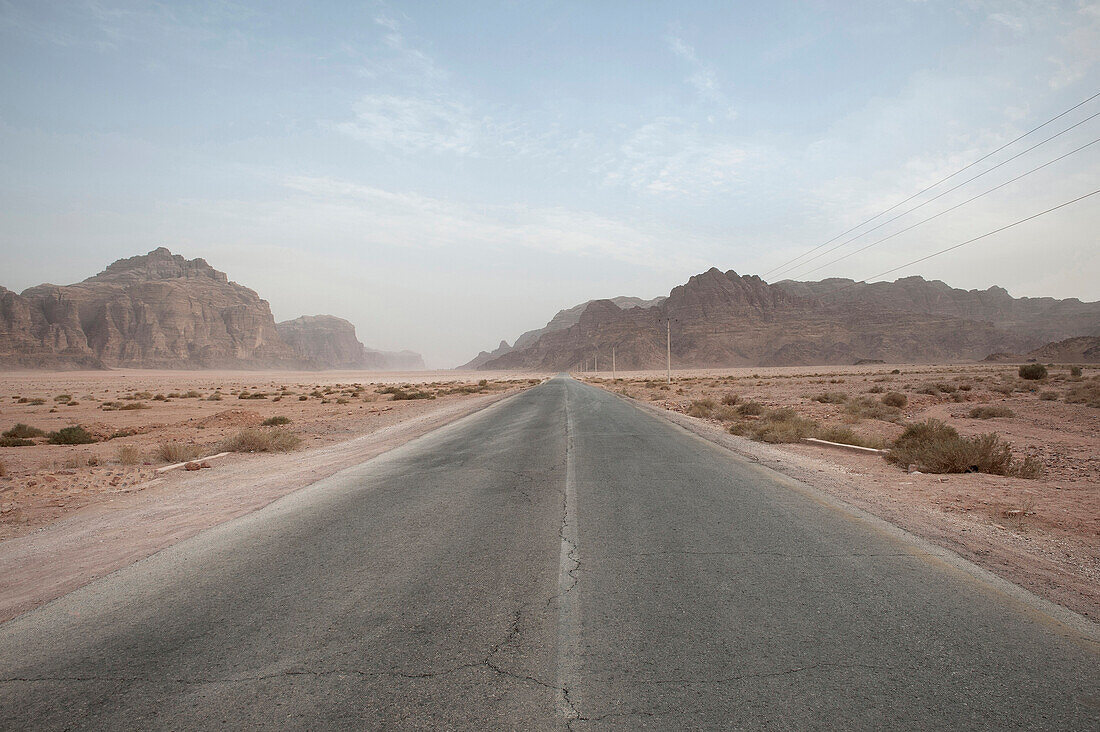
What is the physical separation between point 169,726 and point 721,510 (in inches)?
225

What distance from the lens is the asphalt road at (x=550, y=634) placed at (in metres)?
2.69

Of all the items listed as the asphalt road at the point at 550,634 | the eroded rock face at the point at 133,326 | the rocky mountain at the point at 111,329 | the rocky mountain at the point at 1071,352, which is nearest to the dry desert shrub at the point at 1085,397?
the asphalt road at the point at 550,634

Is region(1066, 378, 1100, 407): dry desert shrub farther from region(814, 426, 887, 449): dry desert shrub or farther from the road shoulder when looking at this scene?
the road shoulder

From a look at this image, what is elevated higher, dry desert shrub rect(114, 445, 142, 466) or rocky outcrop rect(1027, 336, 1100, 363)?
rocky outcrop rect(1027, 336, 1100, 363)

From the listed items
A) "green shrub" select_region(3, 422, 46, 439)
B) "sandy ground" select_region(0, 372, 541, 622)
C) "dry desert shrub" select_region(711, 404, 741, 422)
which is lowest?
"dry desert shrub" select_region(711, 404, 741, 422)

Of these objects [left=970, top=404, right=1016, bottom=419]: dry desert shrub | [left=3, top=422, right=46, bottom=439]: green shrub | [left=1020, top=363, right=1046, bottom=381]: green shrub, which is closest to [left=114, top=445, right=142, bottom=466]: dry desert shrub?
[left=3, top=422, right=46, bottom=439]: green shrub

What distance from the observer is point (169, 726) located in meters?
2.60

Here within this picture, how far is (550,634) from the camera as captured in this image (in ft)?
11.3

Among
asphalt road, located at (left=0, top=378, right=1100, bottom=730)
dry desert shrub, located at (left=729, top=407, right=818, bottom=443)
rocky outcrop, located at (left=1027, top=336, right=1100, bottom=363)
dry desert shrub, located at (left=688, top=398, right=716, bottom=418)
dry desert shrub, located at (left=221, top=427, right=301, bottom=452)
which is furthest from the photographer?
rocky outcrop, located at (left=1027, top=336, right=1100, bottom=363)

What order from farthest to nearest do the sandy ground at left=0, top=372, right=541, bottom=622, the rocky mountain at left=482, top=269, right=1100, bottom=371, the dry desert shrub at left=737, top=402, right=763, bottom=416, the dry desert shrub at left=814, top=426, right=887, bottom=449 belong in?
the rocky mountain at left=482, top=269, right=1100, bottom=371, the dry desert shrub at left=737, top=402, right=763, bottom=416, the dry desert shrub at left=814, top=426, right=887, bottom=449, the sandy ground at left=0, top=372, right=541, bottom=622

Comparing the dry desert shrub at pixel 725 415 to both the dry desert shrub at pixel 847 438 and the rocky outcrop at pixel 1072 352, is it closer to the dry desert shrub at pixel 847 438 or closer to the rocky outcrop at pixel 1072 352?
the dry desert shrub at pixel 847 438

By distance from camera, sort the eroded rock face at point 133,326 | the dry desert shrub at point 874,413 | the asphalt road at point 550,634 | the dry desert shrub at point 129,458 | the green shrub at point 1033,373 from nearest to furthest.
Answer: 1. the asphalt road at point 550,634
2. the dry desert shrub at point 129,458
3. the dry desert shrub at point 874,413
4. the green shrub at point 1033,373
5. the eroded rock face at point 133,326

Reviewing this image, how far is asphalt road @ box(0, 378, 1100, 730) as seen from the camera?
2.69m

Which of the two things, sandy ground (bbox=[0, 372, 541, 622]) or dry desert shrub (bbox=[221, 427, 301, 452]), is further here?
dry desert shrub (bbox=[221, 427, 301, 452])
